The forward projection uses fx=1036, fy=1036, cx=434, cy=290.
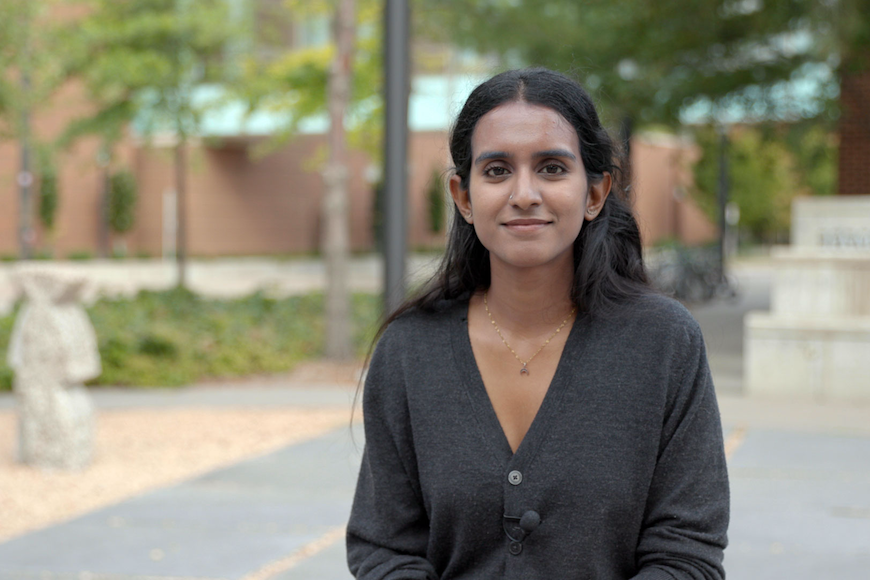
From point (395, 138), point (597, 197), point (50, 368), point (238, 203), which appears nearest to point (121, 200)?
point (238, 203)

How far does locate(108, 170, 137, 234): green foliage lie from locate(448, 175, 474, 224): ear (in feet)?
111

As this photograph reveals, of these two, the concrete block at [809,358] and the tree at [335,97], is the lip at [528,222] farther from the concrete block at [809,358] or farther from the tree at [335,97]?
the tree at [335,97]

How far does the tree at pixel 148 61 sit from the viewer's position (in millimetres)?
14844

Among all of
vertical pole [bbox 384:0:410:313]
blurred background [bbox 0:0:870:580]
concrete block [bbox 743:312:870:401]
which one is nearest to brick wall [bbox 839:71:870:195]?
blurred background [bbox 0:0:870:580]

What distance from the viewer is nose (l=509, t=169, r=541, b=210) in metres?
1.77

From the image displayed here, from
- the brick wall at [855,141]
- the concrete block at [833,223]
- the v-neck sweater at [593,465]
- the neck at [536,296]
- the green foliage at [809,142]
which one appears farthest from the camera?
the green foliage at [809,142]

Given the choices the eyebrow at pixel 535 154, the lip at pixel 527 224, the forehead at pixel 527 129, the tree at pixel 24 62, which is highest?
the tree at pixel 24 62

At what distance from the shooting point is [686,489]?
1760 mm

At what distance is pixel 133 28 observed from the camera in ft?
49.2

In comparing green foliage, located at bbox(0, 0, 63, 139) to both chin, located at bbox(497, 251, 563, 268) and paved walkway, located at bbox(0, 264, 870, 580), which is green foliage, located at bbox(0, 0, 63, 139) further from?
chin, located at bbox(497, 251, 563, 268)

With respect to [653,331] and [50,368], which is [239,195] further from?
[653,331]

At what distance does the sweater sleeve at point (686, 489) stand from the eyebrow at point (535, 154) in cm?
38

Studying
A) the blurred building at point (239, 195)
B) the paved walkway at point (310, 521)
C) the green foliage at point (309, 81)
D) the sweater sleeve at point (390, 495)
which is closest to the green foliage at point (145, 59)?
the green foliage at point (309, 81)

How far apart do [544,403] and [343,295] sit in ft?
34.5
